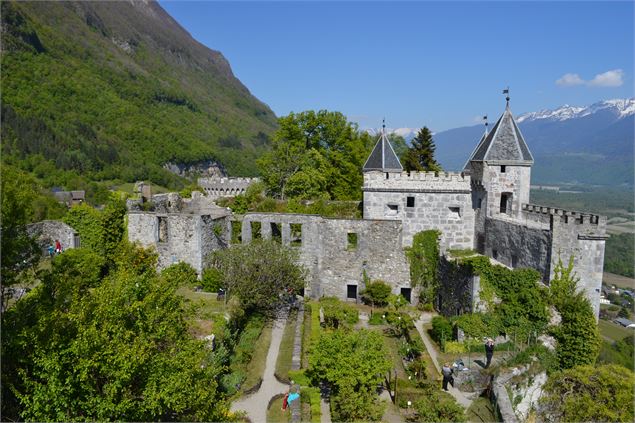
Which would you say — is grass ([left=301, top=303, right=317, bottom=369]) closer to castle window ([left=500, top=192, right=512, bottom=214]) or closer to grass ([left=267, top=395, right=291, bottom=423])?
grass ([left=267, top=395, right=291, bottom=423])

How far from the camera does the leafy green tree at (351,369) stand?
1440 cm

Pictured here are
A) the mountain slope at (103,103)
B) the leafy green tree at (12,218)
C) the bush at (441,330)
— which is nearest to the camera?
the leafy green tree at (12,218)

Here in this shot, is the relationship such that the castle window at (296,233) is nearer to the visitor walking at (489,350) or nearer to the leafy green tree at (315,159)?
the leafy green tree at (315,159)

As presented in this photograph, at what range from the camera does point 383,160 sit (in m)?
30.4

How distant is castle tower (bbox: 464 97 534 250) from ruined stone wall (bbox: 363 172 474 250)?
2.05 m

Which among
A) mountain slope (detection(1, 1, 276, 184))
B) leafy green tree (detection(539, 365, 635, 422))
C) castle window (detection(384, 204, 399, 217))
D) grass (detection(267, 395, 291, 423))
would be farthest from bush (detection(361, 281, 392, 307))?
mountain slope (detection(1, 1, 276, 184))

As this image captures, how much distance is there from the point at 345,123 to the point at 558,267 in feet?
83.5

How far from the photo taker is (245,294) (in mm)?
22266

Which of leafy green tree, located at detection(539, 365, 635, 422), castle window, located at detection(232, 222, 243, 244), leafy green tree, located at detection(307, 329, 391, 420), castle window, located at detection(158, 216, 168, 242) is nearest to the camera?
leafy green tree, located at detection(539, 365, 635, 422)

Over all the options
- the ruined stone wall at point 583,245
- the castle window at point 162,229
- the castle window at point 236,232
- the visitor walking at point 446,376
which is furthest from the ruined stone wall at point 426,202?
the castle window at point 162,229

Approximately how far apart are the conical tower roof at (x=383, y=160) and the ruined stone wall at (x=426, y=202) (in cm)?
283

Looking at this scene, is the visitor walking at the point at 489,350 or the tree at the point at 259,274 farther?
the tree at the point at 259,274

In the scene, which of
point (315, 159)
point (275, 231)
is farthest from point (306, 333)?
point (315, 159)

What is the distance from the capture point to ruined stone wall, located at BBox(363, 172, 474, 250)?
2716cm
